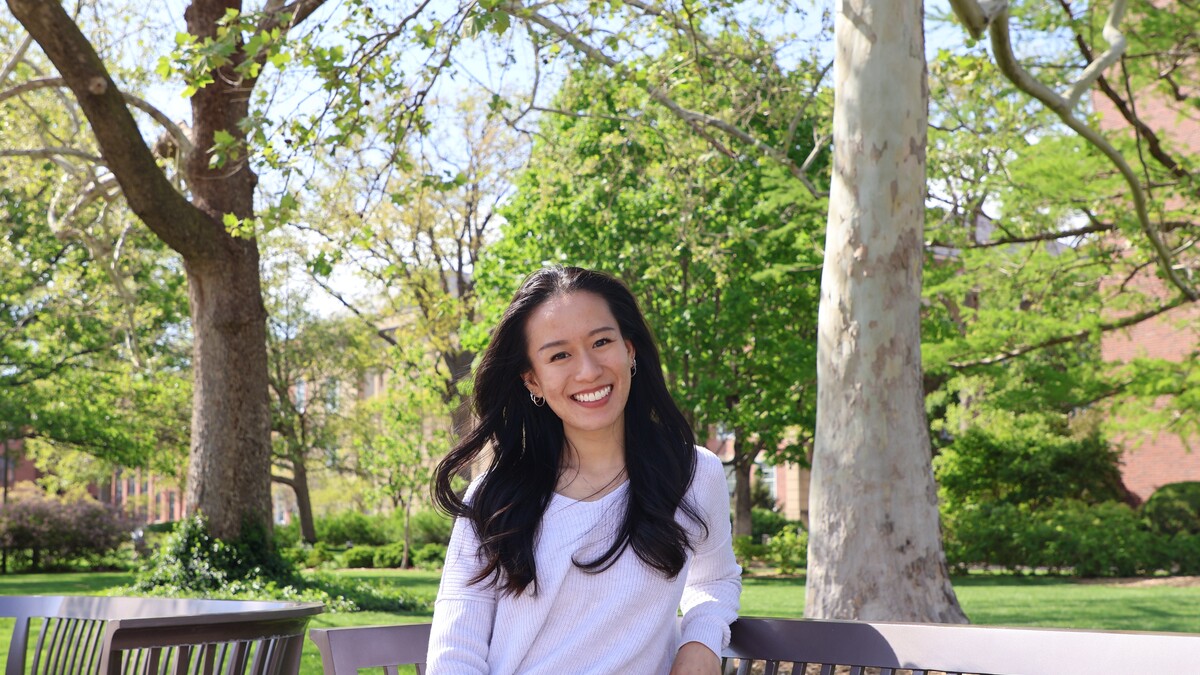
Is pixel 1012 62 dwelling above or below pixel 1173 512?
above

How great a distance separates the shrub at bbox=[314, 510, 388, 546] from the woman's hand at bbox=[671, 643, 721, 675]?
3325 cm

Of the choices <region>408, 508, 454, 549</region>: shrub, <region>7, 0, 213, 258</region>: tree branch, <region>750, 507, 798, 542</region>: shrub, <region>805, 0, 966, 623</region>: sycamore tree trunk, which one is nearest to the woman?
<region>805, 0, 966, 623</region>: sycamore tree trunk

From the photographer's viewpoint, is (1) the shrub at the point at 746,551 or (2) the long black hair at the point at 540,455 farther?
(1) the shrub at the point at 746,551

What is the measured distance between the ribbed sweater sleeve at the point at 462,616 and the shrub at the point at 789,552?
2102 centimetres

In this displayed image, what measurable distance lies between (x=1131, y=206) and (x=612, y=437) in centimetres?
1372

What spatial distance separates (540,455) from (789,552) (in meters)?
21.1

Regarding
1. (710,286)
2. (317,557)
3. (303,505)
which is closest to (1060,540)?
(710,286)

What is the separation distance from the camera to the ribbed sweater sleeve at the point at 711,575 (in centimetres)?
293

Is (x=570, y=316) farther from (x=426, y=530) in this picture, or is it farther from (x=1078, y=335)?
(x=426, y=530)

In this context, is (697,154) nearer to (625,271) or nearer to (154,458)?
(625,271)

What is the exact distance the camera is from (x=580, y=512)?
304 cm

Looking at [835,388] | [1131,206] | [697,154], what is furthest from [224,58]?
[1131,206]

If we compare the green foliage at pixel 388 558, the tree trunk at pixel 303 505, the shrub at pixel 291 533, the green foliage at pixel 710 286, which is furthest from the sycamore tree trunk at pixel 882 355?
the tree trunk at pixel 303 505

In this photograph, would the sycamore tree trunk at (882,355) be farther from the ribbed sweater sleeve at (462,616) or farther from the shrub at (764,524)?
the shrub at (764,524)
